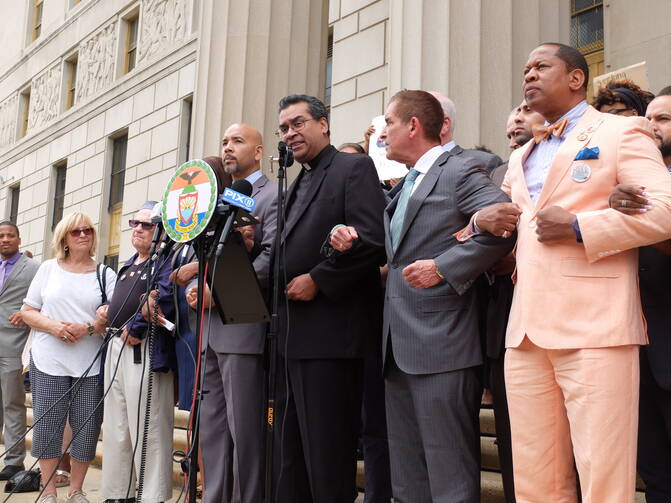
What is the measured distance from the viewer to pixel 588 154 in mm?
2787

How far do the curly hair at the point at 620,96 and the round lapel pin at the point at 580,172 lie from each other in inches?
40.5

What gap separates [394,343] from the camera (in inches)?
132

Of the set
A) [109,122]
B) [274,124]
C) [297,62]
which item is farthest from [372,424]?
[109,122]

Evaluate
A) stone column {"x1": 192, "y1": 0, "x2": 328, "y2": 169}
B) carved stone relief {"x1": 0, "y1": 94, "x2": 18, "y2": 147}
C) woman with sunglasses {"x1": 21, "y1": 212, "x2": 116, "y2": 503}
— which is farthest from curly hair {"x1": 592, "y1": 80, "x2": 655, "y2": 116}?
carved stone relief {"x1": 0, "y1": 94, "x2": 18, "y2": 147}

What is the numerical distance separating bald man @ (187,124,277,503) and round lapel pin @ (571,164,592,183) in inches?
69.4

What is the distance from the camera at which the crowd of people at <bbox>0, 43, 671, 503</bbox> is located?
2.66m

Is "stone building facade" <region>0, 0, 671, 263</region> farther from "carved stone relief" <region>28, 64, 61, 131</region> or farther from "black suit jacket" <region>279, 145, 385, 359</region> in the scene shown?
"black suit jacket" <region>279, 145, 385, 359</region>

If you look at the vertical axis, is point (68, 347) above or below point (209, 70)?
below

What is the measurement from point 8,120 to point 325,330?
848 inches

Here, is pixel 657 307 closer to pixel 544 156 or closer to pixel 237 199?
pixel 544 156

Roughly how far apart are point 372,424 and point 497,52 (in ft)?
12.6

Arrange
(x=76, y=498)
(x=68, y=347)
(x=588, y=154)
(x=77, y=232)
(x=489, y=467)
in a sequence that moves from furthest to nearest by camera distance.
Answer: (x=77, y=232), (x=68, y=347), (x=76, y=498), (x=489, y=467), (x=588, y=154)

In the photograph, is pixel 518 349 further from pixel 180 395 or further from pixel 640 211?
pixel 180 395

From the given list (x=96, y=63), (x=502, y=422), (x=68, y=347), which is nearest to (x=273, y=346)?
(x=502, y=422)
